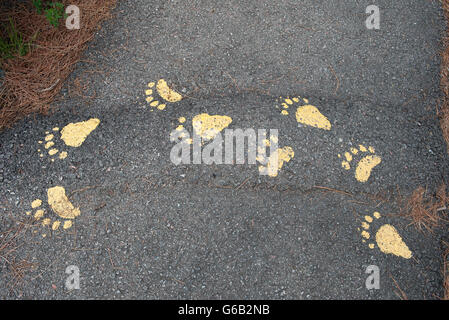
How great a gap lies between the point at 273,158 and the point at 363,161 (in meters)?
0.57

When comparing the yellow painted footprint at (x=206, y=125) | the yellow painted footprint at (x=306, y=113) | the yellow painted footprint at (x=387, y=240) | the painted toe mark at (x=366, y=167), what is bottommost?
the yellow painted footprint at (x=387, y=240)

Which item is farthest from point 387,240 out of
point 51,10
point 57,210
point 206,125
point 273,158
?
point 51,10

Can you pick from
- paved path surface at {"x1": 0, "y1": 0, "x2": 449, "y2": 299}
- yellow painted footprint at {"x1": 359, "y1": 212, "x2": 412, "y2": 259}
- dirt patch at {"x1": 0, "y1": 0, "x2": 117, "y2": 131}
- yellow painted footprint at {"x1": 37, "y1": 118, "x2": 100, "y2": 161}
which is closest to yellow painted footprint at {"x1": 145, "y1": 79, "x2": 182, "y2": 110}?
paved path surface at {"x1": 0, "y1": 0, "x2": 449, "y2": 299}

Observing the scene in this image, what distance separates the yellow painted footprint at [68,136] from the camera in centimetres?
199

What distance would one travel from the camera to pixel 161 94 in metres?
2.18

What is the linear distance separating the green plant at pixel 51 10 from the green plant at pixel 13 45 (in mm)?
183

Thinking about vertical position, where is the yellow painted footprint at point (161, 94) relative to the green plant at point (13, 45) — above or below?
below

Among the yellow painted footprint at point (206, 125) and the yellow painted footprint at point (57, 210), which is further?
the yellow painted footprint at point (206, 125)

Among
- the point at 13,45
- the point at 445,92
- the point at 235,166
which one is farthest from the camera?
the point at 445,92

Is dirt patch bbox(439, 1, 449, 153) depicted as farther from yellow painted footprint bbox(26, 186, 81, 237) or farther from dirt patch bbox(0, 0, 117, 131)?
dirt patch bbox(0, 0, 117, 131)

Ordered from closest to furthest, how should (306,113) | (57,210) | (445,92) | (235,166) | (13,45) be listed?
(57,210) < (235,166) < (306,113) < (13,45) < (445,92)

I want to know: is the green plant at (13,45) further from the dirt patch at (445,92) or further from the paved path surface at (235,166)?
the dirt patch at (445,92)

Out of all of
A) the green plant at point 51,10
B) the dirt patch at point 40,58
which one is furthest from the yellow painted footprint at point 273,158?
the green plant at point 51,10

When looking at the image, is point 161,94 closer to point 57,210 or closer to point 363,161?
point 57,210
